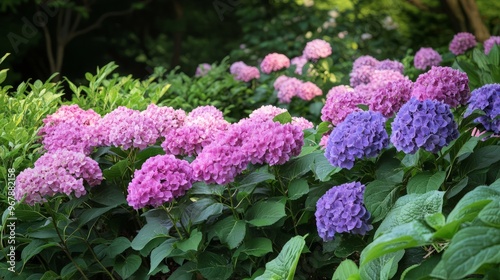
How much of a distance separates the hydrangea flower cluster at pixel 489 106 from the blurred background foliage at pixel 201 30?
4.63 metres

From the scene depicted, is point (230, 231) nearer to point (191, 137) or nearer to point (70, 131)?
point (191, 137)

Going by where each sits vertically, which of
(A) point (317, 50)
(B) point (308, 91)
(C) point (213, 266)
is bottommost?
(B) point (308, 91)

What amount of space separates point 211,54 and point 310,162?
9.08 meters

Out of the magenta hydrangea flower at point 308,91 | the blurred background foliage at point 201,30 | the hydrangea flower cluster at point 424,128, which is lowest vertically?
the blurred background foliage at point 201,30

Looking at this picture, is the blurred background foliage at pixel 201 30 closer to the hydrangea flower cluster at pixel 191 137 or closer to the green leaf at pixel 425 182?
the hydrangea flower cluster at pixel 191 137

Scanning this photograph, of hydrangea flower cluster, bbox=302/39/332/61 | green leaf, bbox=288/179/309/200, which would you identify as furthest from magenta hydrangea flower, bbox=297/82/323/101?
green leaf, bbox=288/179/309/200

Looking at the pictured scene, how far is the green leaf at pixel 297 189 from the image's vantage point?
2.61 meters

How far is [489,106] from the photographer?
2.48 meters

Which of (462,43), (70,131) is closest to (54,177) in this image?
(70,131)

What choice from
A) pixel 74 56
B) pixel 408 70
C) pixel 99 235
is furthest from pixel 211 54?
pixel 99 235

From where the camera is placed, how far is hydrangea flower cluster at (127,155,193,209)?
2.45 m

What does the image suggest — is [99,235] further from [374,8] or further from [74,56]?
[374,8]

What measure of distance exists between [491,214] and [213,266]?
1258 mm

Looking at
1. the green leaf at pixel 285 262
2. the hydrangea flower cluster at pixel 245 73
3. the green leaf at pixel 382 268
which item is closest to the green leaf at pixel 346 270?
the green leaf at pixel 382 268
